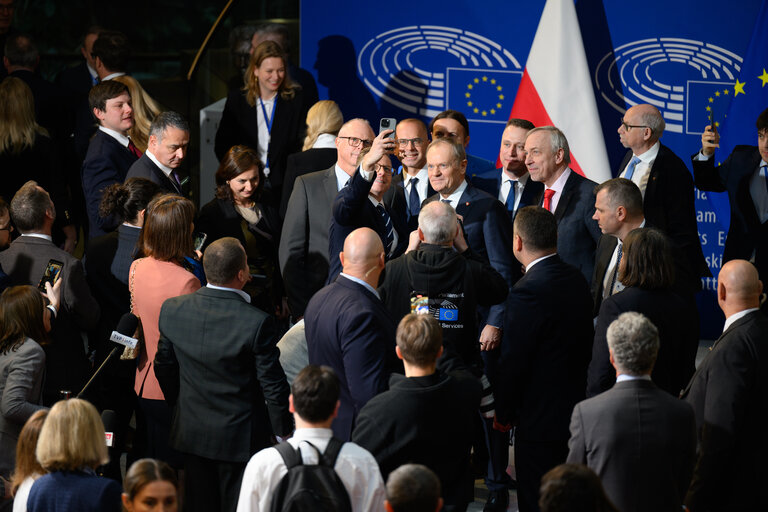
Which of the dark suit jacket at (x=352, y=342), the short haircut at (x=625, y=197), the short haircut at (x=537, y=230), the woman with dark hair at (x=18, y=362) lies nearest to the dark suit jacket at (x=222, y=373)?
the dark suit jacket at (x=352, y=342)

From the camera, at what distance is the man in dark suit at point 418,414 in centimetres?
397

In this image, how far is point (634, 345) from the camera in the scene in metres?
3.96

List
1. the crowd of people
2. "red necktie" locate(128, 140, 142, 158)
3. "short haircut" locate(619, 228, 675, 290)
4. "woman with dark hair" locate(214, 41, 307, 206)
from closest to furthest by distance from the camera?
the crowd of people, "short haircut" locate(619, 228, 675, 290), "red necktie" locate(128, 140, 142, 158), "woman with dark hair" locate(214, 41, 307, 206)

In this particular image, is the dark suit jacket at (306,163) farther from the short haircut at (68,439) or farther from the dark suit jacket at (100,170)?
the short haircut at (68,439)

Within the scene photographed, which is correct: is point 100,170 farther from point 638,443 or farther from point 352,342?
point 638,443

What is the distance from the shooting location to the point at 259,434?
4.71 metres

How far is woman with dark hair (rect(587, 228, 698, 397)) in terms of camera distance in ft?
15.2

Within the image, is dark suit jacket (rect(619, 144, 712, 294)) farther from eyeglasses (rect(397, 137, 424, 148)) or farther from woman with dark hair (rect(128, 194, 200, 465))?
woman with dark hair (rect(128, 194, 200, 465))

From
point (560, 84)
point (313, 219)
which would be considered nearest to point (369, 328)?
point (313, 219)

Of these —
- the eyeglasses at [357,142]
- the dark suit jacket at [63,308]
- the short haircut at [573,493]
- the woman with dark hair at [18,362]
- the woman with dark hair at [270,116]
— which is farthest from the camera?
the woman with dark hair at [270,116]

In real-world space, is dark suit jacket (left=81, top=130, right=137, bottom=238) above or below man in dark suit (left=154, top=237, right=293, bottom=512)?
above

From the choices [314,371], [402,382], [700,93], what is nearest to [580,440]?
[402,382]

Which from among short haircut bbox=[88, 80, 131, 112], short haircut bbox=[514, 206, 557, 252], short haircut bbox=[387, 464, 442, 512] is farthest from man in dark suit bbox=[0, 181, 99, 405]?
short haircut bbox=[387, 464, 442, 512]

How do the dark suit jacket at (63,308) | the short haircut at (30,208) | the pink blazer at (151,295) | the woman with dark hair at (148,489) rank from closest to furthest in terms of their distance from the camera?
1. the woman with dark hair at (148,489)
2. the pink blazer at (151,295)
3. the dark suit jacket at (63,308)
4. the short haircut at (30,208)
